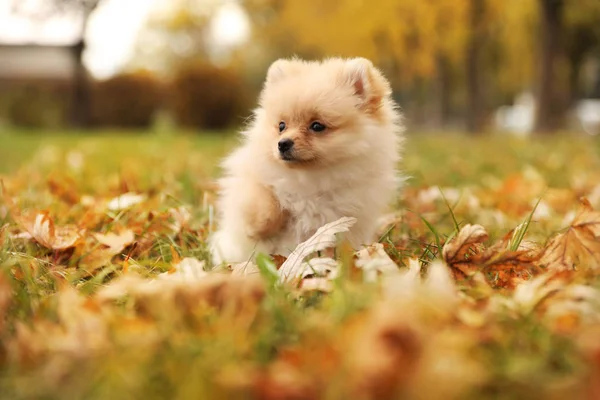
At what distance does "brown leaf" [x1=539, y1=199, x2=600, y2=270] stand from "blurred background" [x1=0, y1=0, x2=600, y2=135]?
1029 centimetres

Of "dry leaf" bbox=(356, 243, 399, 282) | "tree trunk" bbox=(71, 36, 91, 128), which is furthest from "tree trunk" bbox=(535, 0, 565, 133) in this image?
"tree trunk" bbox=(71, 36, 91, 128)

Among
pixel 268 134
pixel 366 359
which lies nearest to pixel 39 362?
pixel 366 359

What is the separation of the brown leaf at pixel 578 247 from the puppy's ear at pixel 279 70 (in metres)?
1.24

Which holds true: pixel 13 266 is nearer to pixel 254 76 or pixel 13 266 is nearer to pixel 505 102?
pixel 254 76

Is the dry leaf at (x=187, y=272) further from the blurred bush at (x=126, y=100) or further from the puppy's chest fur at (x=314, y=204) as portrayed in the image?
the blurred bush at (x=126, y=100)

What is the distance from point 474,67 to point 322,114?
15.6 metres

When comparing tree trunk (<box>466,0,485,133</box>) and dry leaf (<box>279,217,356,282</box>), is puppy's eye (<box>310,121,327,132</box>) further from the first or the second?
tree trunk (<box>466,0,485,133</box>)

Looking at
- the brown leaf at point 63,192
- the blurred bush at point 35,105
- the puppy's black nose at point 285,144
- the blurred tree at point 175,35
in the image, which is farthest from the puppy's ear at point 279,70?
the blurred bush at point 35,105

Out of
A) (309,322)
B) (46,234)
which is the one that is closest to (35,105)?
(46,234)

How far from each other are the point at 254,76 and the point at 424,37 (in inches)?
675

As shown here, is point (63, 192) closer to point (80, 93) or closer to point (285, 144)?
point (285, 144)

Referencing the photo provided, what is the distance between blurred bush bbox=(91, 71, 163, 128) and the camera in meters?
23.6

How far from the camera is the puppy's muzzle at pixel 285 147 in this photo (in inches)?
90.5

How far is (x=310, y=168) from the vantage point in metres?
2.38
